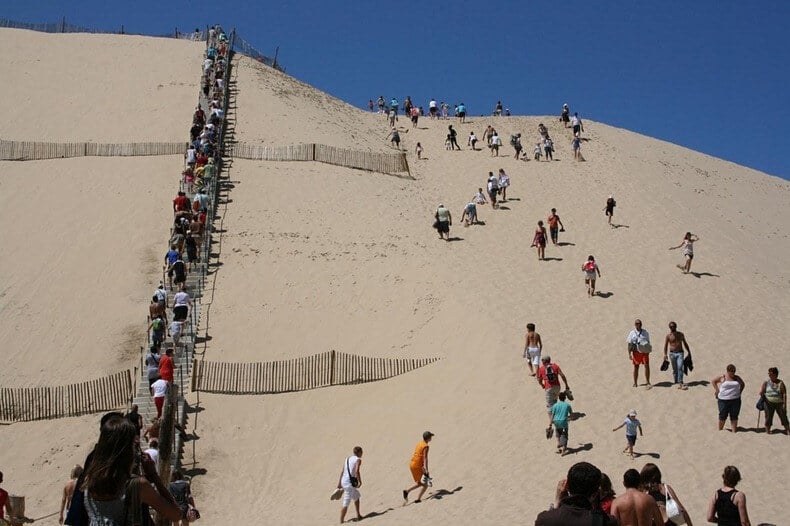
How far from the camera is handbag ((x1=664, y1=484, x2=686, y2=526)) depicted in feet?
30.8

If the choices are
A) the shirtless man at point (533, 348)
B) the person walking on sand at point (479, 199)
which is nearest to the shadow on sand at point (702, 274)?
the person walking on sand at point (479, 199)

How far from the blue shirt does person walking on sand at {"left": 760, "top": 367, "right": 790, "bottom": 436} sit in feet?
11.7

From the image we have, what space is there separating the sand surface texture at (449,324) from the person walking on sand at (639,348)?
419 mm

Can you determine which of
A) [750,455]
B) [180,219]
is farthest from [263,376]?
[750,455]

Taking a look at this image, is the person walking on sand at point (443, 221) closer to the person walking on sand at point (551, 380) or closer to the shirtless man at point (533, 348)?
the shirtless man at point (533, 348)

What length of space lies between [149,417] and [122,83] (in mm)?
35804

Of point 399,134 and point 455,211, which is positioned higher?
point 399,134

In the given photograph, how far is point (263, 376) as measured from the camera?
23250 millimetres

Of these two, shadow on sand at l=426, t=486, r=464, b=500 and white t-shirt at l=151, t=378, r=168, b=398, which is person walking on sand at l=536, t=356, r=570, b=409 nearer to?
shadow on sand at l=426, t=486, r=464, b=500

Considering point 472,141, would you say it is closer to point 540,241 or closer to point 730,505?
point 540,241

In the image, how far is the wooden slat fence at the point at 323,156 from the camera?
41312 millimetres

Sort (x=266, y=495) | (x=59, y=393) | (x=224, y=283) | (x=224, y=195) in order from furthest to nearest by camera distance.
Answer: (x=224, y=195), (x=224, y=283), (x=59, y=393), (x=266, y=495)

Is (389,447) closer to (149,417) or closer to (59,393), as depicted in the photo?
(149,417)

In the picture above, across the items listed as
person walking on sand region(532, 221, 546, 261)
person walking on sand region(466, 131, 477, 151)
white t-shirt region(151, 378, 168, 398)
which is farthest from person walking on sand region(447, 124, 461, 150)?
white t-shirt region(151, 378, 168, 398)
